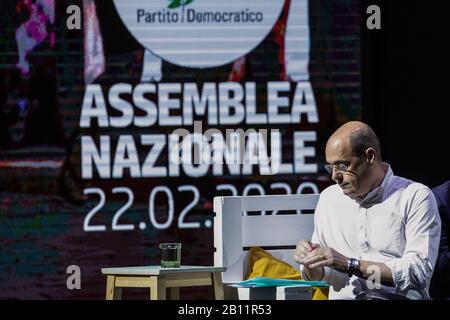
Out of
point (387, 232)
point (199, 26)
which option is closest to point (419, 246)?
point (387, 232)

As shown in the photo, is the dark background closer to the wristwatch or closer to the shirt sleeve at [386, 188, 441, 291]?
the shirt sleeve at [386, 188, 441, 291]

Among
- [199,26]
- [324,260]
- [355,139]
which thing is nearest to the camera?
[324,260]

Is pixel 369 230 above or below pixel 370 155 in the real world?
below

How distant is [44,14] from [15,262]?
1732 millimetres

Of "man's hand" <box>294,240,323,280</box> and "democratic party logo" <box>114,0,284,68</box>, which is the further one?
"democratic party logo" <box>114,0,284,68</box>

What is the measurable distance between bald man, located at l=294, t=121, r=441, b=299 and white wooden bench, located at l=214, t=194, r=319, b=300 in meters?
0.57

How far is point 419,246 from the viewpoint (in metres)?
3.86

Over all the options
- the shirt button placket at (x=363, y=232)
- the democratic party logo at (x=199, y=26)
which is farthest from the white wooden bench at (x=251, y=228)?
the democratic party logo at (x=199, y=26)

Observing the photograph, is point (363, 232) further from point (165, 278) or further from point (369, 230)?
point (165, 278)

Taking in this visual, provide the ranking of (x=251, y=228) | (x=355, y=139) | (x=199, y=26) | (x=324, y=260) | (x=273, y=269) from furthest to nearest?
(x=199, y=26) < (x=251, y=228) < (x=273, y=269) < (x=355, y=139) < (x=324, y=260)

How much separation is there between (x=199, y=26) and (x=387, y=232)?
3304 mm

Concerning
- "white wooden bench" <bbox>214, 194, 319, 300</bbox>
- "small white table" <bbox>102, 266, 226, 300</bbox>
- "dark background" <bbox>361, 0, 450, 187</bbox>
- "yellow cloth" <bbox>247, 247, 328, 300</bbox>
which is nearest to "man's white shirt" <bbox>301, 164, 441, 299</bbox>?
"yellow cloth" <bbox>247, 247, 328, 300</bbox>

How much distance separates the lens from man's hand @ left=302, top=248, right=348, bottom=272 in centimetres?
373

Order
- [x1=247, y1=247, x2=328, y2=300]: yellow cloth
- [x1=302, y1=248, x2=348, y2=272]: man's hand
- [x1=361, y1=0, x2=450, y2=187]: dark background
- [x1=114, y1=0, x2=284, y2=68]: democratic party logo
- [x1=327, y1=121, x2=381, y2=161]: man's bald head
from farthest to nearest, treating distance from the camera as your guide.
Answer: [x1=361, y1=0, x2=450, y2=187]: dark background
[x1=114, y1=0, x2=284, y2=68]: democratic party logo
[x1=247, y1=247, x2=328, y2=300]: yellow cloth
[x1=327, y1=121, x2=381, y2=161]: man's bald head
[x1=302, y1=248, x2=348, y2=272]: man's hand
